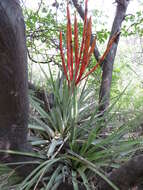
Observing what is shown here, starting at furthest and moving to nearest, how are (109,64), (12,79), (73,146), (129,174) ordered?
(109,64) < (73,146) < (129,174) < (12,79)

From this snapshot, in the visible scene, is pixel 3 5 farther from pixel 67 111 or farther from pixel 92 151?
pixel 67 111

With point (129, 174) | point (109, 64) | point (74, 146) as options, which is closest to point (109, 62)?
point (109, 64)

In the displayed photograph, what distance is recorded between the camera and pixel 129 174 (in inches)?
32.4

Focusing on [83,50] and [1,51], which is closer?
[1,51]

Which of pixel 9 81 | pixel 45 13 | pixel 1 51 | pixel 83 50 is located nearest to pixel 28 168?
pixel 9 81

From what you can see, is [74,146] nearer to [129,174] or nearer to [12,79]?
[129,174]

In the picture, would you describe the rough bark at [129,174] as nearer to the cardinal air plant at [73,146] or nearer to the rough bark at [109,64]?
the cardinal air plant at [73,146]

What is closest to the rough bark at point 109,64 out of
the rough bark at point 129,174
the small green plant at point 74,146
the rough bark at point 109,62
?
the rough bark at point 109,62

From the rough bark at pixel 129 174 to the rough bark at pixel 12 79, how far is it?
1.44ft

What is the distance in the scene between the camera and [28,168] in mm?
1050

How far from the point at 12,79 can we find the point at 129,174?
23.0 inches

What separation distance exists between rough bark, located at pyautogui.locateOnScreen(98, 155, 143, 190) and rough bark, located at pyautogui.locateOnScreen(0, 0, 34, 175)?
44 cm

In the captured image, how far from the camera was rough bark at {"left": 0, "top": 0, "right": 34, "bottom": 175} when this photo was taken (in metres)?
0.62

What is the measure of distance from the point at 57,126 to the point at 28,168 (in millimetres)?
563
